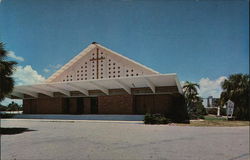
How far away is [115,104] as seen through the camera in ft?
62.7

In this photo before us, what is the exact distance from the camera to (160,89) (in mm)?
18047

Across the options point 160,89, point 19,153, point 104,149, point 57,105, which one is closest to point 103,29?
point 19,153

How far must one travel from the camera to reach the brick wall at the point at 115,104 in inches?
730

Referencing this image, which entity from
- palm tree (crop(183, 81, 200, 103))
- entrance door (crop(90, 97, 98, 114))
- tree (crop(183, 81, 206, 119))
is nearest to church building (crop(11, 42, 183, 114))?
entrance door (crop(90, 97, 98, 114))

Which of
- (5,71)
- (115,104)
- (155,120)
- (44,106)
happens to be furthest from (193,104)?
(5,71)

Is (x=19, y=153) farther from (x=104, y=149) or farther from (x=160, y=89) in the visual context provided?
(x=160, y=89)

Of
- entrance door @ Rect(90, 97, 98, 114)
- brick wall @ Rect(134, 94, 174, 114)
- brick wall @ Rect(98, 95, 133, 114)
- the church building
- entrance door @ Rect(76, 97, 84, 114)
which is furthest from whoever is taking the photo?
entrance door @ Rect(76, 97, 84, 114)

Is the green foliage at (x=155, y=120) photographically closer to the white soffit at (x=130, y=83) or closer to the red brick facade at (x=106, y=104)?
the white soffit at (x=130, y=83)

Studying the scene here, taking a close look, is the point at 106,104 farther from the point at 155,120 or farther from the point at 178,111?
the point at 155,120

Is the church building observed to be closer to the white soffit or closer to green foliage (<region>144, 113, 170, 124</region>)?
the white soffit

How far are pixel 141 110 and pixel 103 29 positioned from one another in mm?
16484

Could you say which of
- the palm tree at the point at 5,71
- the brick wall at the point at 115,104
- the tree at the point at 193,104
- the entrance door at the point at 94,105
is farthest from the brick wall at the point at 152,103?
the palm tree at the point at 5,71

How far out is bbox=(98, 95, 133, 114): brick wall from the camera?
18550 millimetres

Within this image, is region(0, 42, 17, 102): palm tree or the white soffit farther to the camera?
the white soffit
